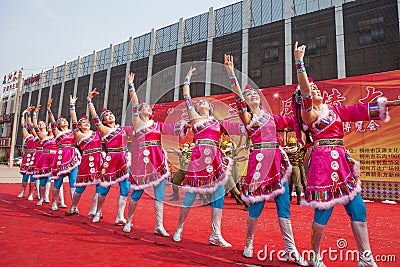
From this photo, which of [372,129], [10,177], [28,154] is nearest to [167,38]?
[10,177]

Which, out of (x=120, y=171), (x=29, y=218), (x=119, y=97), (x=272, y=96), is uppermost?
(x=119, y=97)

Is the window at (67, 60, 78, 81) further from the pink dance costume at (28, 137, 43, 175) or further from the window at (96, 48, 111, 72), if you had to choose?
the pink dance costume at (28, 137, 43, 175)

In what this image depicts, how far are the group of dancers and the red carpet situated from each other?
0.22 meters

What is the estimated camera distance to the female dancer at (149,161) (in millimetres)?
3500

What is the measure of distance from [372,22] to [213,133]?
39.3 feet

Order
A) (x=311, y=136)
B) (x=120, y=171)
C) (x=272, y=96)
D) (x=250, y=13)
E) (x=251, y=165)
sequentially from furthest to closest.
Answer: (x=250, y=13) → (x=272, y=96) → (x=120, y=171) → (x=251, y=165) → (x=311, y=136)

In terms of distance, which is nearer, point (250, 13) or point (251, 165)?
point (251, 165)

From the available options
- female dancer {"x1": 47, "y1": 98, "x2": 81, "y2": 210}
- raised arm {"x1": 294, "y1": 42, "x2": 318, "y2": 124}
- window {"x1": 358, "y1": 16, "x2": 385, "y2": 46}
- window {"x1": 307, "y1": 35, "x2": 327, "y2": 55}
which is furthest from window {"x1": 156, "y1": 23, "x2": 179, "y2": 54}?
raised arm {"x1": 294, "y1": 42, "x2": 318, "y2": 124}

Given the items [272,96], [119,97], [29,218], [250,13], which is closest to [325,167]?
[29,218]

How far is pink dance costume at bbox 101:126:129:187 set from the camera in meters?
4.00

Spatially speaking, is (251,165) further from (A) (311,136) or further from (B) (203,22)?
(B) (203,22)

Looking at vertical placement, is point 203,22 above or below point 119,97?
above

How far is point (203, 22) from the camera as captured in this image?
1738cm

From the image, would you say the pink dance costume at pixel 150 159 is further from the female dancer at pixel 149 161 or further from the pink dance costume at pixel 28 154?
the pink dance costume at pixel 28 154
